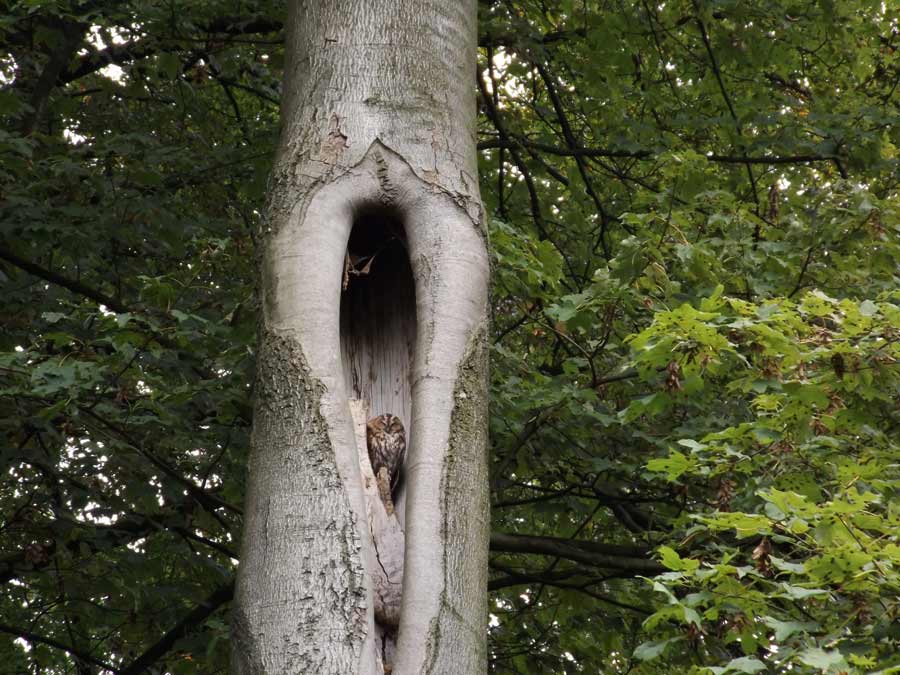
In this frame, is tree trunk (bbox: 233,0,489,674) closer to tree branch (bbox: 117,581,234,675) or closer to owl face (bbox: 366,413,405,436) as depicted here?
owl face (bbox: 366,413,405,436)

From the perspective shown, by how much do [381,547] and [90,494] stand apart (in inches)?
131

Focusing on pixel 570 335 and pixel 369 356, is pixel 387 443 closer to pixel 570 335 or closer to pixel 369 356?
pixel 369 356

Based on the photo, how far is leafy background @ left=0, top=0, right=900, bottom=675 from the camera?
11.1 ft

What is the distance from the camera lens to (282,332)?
2490mm

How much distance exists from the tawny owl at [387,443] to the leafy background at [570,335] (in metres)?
0.82

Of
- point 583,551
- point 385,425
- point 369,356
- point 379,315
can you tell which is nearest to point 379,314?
point 379,315

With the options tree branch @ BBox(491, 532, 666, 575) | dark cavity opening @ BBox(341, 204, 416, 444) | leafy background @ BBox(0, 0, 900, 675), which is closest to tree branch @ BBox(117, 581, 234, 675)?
leafy background @ BBox(0, 0, 900, 675)

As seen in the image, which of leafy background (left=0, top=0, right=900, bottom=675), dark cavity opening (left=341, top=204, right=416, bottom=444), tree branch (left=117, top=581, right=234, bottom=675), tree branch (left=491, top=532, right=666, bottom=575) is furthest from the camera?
tree branch (left=117, top=581, right=234, bottom=675)

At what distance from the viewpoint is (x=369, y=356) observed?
2.76 m

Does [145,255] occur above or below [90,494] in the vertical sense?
above

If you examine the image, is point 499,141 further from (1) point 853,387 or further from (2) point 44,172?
(1) point 853,387

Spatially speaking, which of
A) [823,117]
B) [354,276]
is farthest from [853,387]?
[823,117]

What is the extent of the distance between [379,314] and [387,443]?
1.13 feet

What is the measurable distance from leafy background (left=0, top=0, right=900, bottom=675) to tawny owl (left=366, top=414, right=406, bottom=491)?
0.82 m
